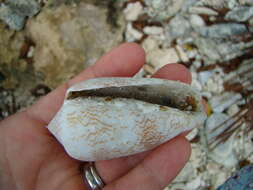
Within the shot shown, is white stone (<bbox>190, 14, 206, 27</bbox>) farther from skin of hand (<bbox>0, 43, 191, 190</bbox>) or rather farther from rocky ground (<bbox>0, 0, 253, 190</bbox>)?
skin of hand (<bbox>0, 43, 191, 190</bbox>)

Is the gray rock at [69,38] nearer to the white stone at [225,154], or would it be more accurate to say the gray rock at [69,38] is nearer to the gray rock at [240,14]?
the gray rock at [240,14]

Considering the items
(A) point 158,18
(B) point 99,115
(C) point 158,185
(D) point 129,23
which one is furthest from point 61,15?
(C) point 158,185

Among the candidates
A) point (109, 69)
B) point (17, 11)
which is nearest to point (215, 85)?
point (109, 69)

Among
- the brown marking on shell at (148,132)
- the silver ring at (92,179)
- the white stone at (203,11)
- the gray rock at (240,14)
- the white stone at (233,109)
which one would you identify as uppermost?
the white stone at (203,11)

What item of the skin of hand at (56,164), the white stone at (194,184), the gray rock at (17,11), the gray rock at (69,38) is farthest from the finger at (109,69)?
the white stone at (194,184)

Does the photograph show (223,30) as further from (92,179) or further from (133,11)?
(92,179)

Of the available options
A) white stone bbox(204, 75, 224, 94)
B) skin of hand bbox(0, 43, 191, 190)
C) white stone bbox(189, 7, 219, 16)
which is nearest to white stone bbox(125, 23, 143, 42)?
white stone bbox(189, 7, 219, 16)
